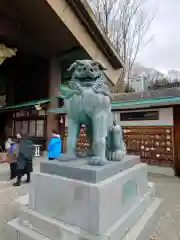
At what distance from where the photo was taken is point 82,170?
6.81ft

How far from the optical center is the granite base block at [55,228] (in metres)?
1.93

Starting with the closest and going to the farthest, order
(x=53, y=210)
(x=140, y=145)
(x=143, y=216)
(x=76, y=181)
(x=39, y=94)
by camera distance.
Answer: (x=76, y=181), (x=53, y=210), (x=143, y=216), (x=140, y=145), (x=39, y=94)

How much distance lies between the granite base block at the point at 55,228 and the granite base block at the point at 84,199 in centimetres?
5

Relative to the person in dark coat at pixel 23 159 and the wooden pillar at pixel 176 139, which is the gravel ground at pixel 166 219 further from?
the person in dark coat at pixel 23 159

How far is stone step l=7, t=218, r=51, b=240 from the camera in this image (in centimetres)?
217

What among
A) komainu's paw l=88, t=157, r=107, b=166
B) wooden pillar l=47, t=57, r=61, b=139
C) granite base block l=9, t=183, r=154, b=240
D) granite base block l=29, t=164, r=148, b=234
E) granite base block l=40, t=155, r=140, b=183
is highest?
wooden pillar l=47, t=57, r=61, b=139

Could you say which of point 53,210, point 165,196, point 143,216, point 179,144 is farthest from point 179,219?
point 179,144

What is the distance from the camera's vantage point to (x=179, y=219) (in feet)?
11.1

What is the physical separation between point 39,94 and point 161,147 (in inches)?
358

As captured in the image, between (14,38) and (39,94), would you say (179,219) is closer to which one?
(14,38)

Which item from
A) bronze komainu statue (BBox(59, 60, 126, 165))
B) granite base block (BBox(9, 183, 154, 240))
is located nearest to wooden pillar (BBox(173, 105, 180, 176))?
granite base block (BBox(9, 183, 154, 240))

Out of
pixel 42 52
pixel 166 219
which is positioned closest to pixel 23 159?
pixel 166 219

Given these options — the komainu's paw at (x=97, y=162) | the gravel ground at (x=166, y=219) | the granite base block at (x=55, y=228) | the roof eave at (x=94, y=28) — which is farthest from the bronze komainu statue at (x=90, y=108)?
the roof eave at (x=94, y=28)

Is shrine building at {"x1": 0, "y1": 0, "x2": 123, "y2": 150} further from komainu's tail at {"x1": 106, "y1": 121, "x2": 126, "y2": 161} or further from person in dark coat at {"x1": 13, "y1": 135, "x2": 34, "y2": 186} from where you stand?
komainu's tail at {"x1": 106, "y1": 121, "x2": 126, "y2": 161}
